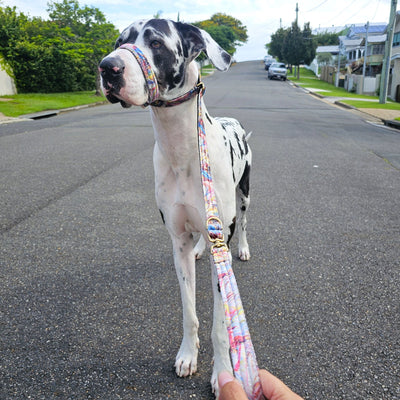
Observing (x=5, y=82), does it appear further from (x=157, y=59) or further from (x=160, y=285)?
(x=157, y=59)

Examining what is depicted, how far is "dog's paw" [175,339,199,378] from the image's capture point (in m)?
2.42

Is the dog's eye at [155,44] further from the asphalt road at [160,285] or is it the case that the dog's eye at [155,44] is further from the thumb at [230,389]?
the asphalt road at [160,285]

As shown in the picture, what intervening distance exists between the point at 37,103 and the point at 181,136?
19097mm

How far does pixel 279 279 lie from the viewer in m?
3.56

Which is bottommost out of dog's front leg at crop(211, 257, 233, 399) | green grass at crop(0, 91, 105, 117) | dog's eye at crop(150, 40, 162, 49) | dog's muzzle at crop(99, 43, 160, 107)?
dog's front leg at crop(211, 257, 233, 399)

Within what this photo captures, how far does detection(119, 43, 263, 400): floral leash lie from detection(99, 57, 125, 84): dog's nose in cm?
12

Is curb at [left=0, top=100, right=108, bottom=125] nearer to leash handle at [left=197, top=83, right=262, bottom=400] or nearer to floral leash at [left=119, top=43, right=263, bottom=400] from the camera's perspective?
floral leash at [left=119, top=43, right=263, bottom=400]

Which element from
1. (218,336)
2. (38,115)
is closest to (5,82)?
(38,115)

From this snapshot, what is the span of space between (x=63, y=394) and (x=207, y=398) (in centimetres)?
88

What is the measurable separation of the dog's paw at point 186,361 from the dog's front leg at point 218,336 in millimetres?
184

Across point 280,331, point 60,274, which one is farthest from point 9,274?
point 280,331

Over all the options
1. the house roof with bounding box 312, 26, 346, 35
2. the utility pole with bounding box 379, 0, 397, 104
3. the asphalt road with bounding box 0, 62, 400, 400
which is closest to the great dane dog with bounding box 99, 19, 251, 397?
the asphalt road with bounding box 0, 62, 400, 400

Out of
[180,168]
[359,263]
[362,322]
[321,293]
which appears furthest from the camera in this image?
[359,263]

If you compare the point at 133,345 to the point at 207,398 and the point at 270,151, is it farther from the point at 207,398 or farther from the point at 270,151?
the point at 270,151
